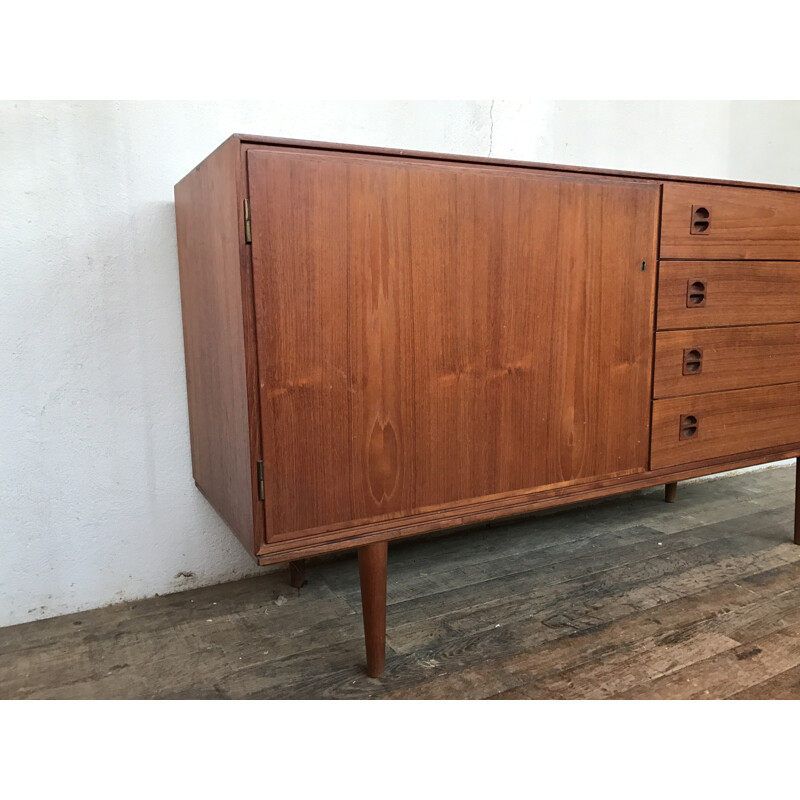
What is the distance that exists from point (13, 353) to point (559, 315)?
109 cm

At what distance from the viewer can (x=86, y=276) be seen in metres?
1.45

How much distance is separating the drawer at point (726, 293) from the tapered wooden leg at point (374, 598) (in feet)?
2.46

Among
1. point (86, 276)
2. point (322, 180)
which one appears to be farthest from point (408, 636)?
point (86, 276)

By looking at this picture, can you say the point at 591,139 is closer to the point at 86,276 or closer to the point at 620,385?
the point at 620,385

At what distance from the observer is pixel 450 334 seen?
3.94 ft

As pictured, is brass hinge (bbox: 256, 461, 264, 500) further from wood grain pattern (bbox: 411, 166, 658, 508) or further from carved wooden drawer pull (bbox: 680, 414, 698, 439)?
carved wooden drawer pull (bbox: 680, 414, 698, 439)

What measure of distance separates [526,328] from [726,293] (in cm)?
Result: 53

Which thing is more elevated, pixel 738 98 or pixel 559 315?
pixel 738 98

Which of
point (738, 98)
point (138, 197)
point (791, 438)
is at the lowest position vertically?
point (791, 438)

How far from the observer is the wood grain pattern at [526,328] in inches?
46.8

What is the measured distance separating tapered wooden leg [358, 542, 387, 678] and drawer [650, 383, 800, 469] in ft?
2.15

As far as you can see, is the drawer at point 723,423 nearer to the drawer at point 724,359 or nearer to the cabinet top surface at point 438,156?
the drawer at point 724,359

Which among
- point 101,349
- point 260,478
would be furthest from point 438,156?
point 101,349

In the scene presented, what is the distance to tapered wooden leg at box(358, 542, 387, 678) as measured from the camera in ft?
3.93
